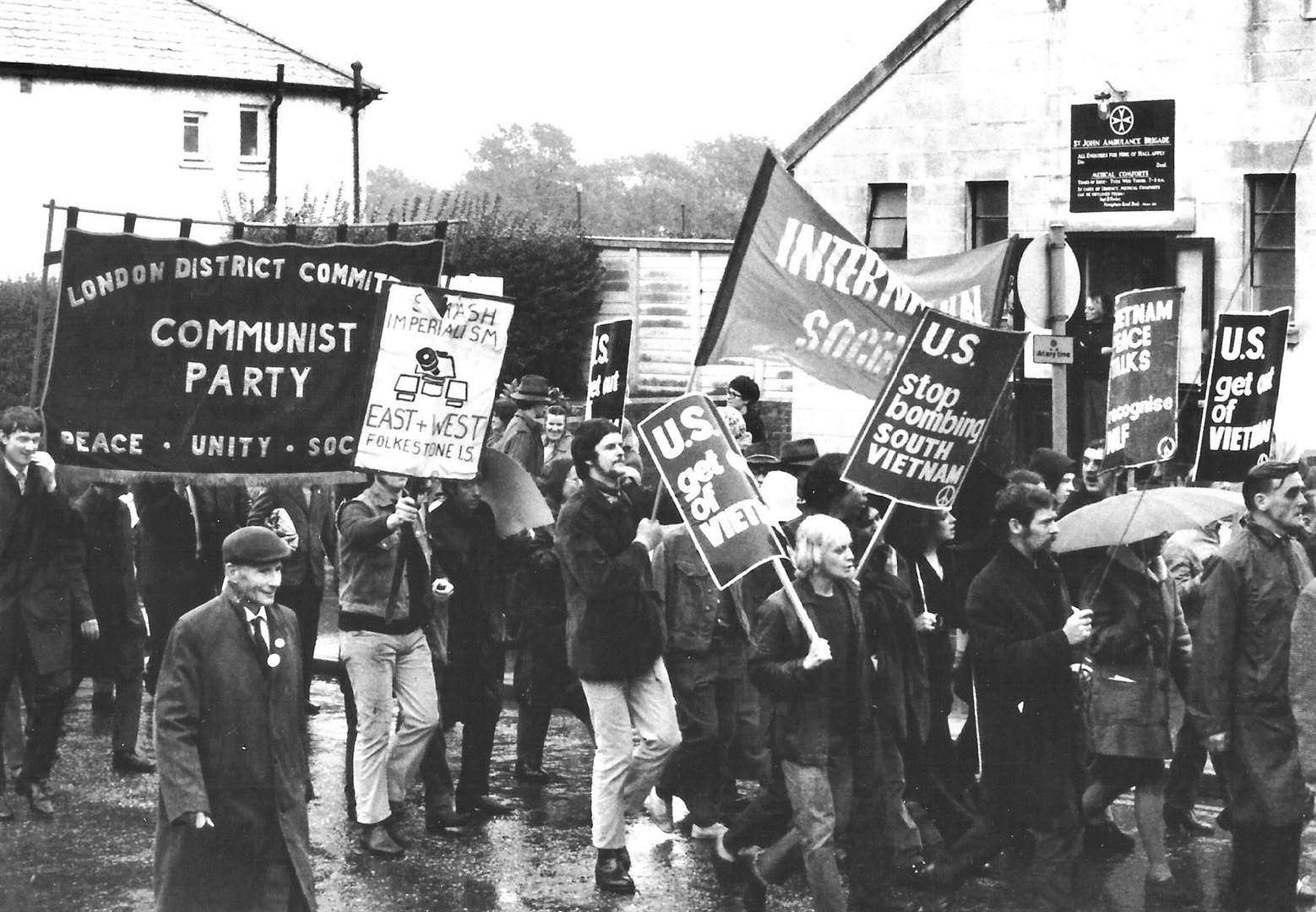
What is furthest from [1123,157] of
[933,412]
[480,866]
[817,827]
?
[817,827]

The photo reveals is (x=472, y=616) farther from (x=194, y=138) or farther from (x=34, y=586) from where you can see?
(x=194, y=138)

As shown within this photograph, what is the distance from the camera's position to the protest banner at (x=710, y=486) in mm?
8477

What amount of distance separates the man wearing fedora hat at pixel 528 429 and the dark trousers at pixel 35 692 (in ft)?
10.8

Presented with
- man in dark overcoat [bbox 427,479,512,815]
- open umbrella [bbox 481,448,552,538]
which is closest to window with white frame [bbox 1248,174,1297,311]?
open umbrella [bbox 481,448,552,538]

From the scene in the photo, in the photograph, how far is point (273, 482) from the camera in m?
9.50

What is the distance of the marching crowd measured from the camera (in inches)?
275

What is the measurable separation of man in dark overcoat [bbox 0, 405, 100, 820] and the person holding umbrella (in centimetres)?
513

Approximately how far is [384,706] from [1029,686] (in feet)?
10.0

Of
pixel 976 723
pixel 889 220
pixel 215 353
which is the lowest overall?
pixel 976 723

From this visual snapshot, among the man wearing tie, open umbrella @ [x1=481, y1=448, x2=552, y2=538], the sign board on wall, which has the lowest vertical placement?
the man wearing tie

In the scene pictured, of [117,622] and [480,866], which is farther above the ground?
[117,622]

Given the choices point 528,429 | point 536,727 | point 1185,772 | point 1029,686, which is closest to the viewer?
point 1029,686

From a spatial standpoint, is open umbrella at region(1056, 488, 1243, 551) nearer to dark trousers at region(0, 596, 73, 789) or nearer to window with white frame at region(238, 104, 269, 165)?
dark trousers at region(0, 596, 73, 789)

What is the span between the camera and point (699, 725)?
32.2 feet
